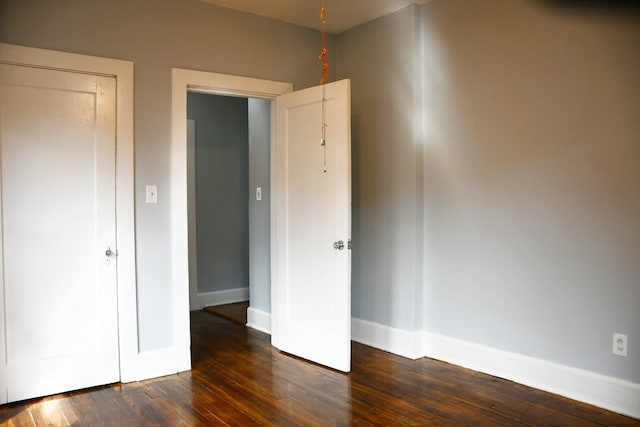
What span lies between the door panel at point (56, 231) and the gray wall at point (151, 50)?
196 millimetres

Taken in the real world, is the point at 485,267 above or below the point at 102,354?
above

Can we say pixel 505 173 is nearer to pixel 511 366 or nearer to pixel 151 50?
pixel 511 366

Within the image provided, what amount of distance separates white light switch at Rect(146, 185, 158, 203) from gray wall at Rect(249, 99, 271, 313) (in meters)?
1.25

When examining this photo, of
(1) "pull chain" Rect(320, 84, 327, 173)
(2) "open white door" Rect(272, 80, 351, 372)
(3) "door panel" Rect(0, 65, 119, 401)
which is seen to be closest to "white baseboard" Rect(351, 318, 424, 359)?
(2) "open white door" Rect(272, 80, 351, 372)

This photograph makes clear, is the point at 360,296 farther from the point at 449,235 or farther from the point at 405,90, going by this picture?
the point at 405,90

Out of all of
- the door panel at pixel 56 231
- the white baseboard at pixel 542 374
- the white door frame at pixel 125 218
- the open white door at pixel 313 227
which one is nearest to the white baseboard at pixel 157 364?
the white door frame at pixel 125 218

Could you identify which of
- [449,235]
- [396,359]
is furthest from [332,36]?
[396,359]

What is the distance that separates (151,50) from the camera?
144 inches

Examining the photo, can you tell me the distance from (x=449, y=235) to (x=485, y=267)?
0.37 m

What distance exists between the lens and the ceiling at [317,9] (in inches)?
153

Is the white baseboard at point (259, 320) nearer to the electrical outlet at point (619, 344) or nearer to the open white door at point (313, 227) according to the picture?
the open white door at point (313, 227)

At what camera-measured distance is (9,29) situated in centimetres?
316

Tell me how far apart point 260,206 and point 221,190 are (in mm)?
1386

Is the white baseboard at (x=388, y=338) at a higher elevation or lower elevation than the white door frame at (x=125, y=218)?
lower
